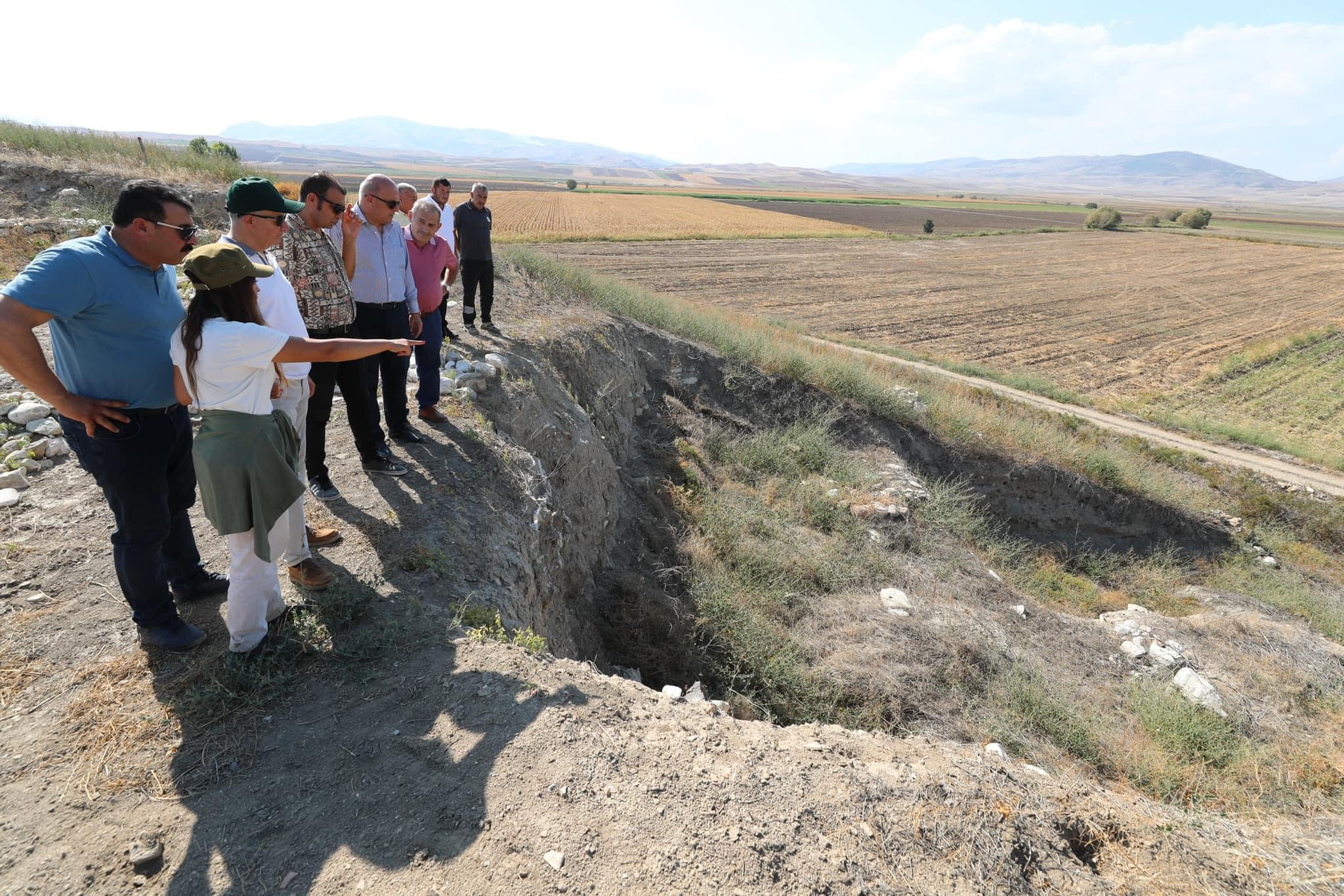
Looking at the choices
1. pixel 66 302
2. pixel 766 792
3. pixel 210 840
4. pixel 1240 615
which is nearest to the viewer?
pixel 210 840

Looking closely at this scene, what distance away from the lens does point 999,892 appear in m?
2.62

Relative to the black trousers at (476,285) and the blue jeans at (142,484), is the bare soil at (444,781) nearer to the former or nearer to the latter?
the blue jeans at (142,484)

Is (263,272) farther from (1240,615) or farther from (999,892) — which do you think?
(1240,615)

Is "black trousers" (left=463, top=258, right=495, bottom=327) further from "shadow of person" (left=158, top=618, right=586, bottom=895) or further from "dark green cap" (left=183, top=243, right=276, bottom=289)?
"shadow of person" (left=158, top=618, right=586, bottom=895)

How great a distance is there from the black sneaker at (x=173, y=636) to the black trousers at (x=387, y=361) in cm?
191

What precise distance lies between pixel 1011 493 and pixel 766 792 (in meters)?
9.99

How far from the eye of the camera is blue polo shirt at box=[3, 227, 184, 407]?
2551mm

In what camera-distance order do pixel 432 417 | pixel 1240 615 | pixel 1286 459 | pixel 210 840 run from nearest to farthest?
pixel 210 840
pixel 432 417
pixel 1240 615
pixel 1286 459

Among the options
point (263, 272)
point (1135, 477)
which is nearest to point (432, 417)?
point (263, 272)

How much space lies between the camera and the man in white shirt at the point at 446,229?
18.7 ft

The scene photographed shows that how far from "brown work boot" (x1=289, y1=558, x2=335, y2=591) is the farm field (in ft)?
184

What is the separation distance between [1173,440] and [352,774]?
649 inches

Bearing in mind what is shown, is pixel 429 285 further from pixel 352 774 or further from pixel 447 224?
pixel 352 774

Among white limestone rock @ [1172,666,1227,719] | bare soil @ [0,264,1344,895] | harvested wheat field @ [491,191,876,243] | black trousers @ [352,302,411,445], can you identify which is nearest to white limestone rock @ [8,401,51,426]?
bare soil @ [0,264,1344,895]
